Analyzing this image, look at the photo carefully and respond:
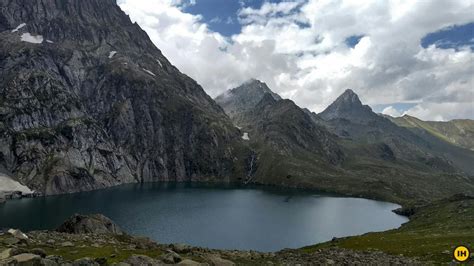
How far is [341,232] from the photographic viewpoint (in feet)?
535

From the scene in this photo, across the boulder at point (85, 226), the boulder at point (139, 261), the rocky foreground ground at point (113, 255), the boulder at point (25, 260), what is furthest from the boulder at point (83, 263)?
the boulder at point (85, 226)

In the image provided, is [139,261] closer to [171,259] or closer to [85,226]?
[171,259]

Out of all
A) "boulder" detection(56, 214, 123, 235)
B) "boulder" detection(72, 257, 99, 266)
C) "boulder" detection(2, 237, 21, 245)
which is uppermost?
"boulder" detection(72, 257, 99, 266)

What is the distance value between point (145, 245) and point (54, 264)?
91.0 ft

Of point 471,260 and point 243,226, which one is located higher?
point 471,260

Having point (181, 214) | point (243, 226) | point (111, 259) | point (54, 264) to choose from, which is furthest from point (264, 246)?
point (54, 264)

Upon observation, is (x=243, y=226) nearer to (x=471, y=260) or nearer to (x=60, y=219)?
(x=60, y=219)

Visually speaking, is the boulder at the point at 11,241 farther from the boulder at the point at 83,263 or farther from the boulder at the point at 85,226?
the boulder at the point at 85,226

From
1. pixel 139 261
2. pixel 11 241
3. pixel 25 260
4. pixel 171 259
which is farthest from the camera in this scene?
pixel 11 241

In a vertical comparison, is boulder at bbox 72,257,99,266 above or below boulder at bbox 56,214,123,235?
above

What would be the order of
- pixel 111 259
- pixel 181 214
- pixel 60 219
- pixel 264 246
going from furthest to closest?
pixel 181 214 → pixel 60 219 → pixel 264 246 → pixel 111 259

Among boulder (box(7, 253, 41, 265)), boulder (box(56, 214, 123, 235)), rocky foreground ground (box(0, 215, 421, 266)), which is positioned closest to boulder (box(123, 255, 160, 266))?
rocky foreground ground (box(0, 215, 421, 266))

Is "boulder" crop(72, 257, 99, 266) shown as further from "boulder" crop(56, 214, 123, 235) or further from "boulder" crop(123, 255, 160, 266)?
"boulder" crop(56, 214, 123, 235)

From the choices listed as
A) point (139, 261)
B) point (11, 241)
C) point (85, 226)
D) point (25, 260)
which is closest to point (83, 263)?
point (25, 260)
